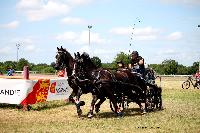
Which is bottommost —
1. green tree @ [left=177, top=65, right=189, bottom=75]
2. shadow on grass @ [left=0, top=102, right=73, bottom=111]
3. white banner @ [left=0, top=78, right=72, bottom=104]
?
shadow on grass @ [left=0, top=102, right=73, bottom=111]

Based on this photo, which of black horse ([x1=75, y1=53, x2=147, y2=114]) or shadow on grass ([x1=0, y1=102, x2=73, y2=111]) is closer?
black horse ([x1=75, y1=53, x2=147, y2=114])

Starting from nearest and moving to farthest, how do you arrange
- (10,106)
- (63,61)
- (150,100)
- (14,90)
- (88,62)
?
(63,61), (88,62), (14,90), (150,100), (10,106)

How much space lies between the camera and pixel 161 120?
47.8 ft

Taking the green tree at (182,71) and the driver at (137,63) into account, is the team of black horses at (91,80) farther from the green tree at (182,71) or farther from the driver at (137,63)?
the green tree at (182,71)

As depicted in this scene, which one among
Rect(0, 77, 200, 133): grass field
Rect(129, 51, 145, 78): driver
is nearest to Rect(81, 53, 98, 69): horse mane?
Rect(0, 77, 200, 133): grass field

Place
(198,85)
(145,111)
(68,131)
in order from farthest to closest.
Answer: (198,85)
(145,111)
(68,131)

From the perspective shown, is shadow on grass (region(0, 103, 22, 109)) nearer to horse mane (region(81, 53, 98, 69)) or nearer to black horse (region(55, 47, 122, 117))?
black horse (region(55, 47, 122, 117))

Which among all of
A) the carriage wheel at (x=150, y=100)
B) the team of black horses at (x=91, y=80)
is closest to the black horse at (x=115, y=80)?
the team of black horses at (x=91, y=80)

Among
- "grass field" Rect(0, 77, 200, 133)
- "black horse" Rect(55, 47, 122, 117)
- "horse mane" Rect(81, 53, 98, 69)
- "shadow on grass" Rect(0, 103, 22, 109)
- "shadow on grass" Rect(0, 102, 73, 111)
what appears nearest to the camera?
"grass field" Rect(0, 77, 200, 133)

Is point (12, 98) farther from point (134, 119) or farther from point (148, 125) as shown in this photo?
point (148, 125)

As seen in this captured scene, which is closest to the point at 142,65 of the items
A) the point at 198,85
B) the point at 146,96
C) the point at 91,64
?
the point at 146,96

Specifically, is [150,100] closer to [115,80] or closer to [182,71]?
[115,80]

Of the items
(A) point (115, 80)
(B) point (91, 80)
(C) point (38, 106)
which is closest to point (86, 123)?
(B) point (91, 80)

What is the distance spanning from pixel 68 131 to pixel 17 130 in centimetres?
168
